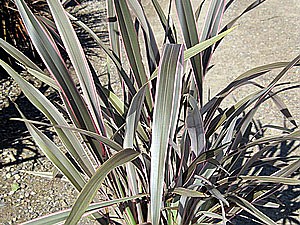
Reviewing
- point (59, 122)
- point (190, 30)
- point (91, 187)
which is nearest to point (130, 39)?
point (190, 30)

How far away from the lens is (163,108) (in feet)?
3.24

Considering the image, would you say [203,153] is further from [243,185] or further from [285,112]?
[285,112]

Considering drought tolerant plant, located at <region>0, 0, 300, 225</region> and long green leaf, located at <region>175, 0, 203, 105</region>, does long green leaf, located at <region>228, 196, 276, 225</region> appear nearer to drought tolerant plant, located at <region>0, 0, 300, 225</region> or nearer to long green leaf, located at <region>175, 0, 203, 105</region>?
drought tolerant plant, located at <region>0, 0, 300, 225</region>

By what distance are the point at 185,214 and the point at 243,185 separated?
0.18 m

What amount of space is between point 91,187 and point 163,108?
0.22 metres

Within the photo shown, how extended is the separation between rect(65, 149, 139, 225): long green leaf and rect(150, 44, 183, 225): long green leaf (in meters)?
0.06

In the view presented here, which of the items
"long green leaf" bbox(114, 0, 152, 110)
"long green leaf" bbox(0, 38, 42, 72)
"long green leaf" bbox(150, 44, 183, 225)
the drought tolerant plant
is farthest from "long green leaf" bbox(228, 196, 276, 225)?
"long green leaf" bbox(0, 38, 42, 72)

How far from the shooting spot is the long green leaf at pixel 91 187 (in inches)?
32.7

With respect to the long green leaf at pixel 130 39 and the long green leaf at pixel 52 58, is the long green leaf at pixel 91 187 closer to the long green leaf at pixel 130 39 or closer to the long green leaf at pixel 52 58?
the long green leaf at pixel 52 58

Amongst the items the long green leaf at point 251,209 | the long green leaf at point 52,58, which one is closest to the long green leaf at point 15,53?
the long green leaf at point 52,58

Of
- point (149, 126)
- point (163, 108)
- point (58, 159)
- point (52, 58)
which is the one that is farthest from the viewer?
point (149, 126)

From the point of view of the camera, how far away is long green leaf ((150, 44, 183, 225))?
98 cm

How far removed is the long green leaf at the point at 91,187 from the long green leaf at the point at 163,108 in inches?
2.4

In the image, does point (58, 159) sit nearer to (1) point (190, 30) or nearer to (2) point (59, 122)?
(2) point (59, 122)
